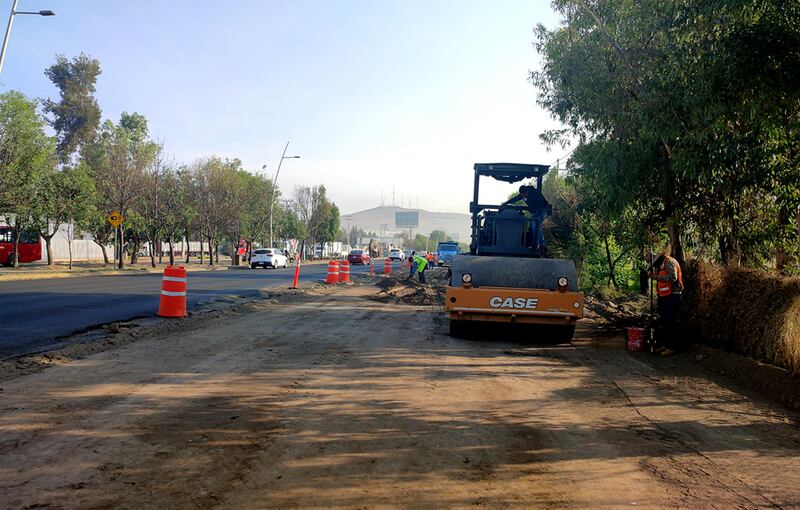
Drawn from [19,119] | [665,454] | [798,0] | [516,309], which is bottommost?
[665,454]

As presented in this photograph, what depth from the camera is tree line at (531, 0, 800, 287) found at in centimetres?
762

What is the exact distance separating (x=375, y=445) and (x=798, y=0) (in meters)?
7.09

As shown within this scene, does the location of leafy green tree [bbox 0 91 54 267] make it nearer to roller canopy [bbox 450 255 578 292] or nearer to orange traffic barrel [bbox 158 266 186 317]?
orange traffic barrel [bbox 158 266 186 317]

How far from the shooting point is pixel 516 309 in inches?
401

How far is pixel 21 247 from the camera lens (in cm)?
4225

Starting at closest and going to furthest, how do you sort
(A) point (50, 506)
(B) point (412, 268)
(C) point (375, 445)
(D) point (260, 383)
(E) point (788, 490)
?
(A) point (50, 506) → (E) point (788, 490) → (C) point (375, 445) → (D) point (260, 383) → (B) point (412, 268)

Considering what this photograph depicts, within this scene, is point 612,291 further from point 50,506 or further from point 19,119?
point 19,119

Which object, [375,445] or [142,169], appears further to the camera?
[142,169]

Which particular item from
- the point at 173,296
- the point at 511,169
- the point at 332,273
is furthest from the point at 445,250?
the point at 173,296

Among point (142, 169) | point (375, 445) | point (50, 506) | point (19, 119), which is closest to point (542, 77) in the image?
point (375, 445)

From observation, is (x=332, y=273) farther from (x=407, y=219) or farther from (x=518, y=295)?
(x=407, y=219)

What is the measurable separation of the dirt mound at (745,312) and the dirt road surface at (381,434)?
2.81 ft

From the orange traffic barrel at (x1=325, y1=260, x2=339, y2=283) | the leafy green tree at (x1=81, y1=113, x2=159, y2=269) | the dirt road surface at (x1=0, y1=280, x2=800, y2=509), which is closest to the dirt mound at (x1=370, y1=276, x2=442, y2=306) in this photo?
the orange traffic barrel at (x1=325, y1=260, x2=339, y2=283)

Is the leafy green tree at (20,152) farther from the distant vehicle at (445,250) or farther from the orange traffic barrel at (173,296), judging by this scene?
the distant vehicle at (445,250)
